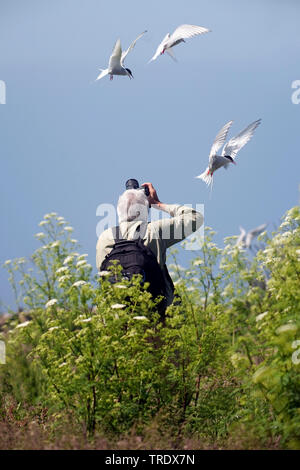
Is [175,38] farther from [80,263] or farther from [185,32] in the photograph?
[80,263]

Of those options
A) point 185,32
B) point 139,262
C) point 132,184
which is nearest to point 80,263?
point 139,262

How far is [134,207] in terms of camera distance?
15.9ft

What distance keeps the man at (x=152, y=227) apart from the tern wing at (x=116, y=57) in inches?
48.8

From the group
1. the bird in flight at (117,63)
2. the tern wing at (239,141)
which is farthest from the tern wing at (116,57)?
the tern wing at (239,141)

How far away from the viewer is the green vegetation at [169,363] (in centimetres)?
338

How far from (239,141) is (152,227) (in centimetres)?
133

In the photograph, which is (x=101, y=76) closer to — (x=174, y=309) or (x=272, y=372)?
(x=174, y=309)

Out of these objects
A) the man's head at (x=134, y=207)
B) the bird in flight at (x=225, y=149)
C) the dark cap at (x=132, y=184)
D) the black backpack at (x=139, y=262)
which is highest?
the bird in flight at (x=225, y=149)

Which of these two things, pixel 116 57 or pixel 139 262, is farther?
pixel 116 57

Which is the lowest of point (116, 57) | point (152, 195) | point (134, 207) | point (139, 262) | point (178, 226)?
point (139, 262)

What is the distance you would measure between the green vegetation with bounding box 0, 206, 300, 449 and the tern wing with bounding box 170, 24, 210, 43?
180cm

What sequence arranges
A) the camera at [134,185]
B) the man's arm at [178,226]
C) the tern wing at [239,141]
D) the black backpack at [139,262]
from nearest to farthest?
the black backpack at [139,262] → the man's arm at [178,226] → the camera at [134,185] → the tern wing at [239,141]

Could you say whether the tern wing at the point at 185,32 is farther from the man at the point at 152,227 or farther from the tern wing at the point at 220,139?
the man at the point at 152,227

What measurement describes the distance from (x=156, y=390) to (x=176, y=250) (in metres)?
1.10
